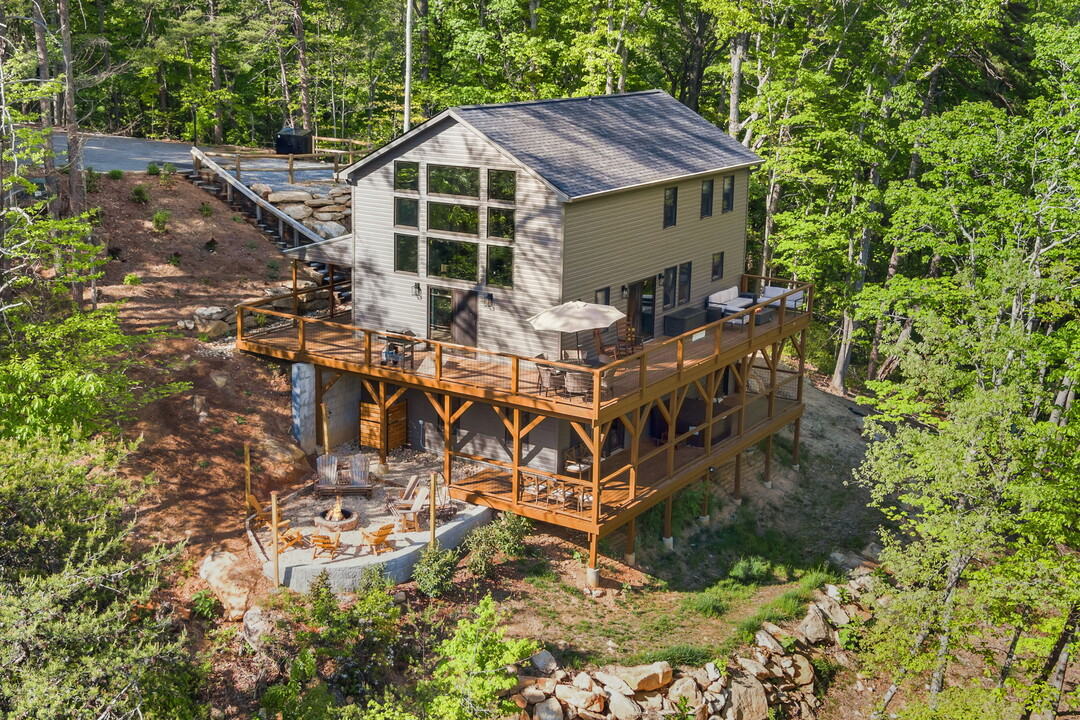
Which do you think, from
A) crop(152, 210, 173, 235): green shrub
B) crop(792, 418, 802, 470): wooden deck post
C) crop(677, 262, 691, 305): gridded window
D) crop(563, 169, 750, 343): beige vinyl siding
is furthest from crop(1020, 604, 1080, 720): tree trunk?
crop(152, 210, 173, 235): green shrub

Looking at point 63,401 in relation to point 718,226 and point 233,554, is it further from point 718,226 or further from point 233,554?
point 718,226

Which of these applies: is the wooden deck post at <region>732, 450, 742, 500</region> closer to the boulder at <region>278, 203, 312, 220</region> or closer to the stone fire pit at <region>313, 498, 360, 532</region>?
the stone fire pit at <region>313, 498, 360, 532</region>

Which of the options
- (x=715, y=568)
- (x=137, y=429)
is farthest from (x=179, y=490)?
(x=715, y=568)

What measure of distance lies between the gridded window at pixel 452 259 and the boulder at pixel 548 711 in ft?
34.1

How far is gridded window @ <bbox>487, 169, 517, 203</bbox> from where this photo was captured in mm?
25094

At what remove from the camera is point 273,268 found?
33.7 meters

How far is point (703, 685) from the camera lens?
22.8 metres

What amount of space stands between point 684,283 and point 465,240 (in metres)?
7.58

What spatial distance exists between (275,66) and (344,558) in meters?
34.4

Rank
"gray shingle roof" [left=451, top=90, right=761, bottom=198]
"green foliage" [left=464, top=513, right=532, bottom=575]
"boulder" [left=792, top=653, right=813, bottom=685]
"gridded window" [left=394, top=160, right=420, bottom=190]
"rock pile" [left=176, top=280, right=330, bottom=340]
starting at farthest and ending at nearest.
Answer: "rock pile" [left=176, top=280, right=330, bottom=340] → "gridded window" [left=394, top=160, right=420, bottom=190] → "gray shingle roof" [left=451, top=90, right=761, bottom=198] → "boulder" [left=792, top=653, right=813, bottom=685] → "green foliage" [left=464, top=513, right=532, bottom=575]

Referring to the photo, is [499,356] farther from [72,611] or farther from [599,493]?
[72,611]

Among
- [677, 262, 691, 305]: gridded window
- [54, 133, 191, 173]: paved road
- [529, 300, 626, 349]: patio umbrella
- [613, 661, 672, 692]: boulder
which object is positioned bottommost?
[613, 661, 672, 692]: boulder

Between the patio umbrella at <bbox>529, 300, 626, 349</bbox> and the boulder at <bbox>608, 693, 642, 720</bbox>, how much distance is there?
7824 millimetres

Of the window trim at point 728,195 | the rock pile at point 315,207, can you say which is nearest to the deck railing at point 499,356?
the window trim at point 728,195
